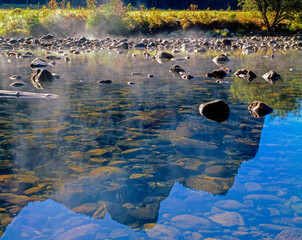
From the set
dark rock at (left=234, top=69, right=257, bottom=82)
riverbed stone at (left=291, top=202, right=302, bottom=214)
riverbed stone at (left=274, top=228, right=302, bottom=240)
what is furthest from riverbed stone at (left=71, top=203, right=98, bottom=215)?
dark rock at (left=234, top=69, right=257, bottom=82)

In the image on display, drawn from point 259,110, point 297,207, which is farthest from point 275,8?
point 297,207

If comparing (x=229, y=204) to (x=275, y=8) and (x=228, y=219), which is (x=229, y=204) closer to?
→ (x=228, y=219)

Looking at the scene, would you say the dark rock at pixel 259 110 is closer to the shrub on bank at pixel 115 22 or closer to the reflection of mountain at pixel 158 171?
the reflection of mountain at pixel 158 171

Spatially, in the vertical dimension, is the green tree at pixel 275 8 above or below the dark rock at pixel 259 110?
above

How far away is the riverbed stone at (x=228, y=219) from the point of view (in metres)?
2.15

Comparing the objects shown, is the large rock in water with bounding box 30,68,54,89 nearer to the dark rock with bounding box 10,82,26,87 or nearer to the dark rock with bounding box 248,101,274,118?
the dark rock with bounding box 10,82,26,87

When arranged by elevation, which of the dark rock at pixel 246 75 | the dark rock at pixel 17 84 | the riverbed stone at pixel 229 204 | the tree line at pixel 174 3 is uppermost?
the tree line at pixel 174 3

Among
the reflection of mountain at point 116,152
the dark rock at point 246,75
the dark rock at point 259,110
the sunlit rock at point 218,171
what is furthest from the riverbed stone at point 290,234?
the dark rock at point 246,75

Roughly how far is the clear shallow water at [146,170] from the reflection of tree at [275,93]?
10 cm

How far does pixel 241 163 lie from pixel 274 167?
0.29 meters

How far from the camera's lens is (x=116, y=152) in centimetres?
335

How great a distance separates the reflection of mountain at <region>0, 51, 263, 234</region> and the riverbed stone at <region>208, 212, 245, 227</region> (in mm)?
329

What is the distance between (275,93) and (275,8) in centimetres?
2019

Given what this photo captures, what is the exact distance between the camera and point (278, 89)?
6547 mm
